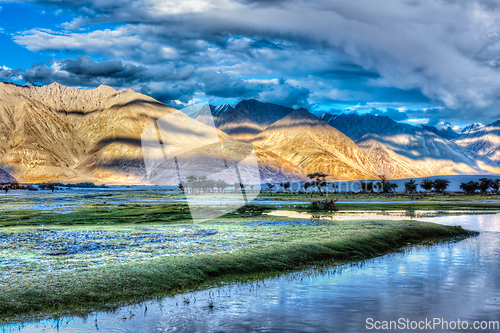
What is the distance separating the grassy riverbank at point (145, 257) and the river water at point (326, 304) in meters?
1.68

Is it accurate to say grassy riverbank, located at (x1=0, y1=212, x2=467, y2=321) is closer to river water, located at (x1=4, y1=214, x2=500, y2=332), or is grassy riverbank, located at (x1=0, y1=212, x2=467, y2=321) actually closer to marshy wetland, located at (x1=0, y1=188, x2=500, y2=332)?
marshy wetland, located at (x1=0, y1=188, x2=500, y2=332)

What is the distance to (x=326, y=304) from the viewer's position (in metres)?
21.9

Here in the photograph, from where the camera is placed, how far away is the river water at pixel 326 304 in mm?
18516

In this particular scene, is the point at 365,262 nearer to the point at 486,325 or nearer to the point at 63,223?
the point at 486,325

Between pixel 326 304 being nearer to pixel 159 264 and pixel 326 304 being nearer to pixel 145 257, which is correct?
pixel 159 264

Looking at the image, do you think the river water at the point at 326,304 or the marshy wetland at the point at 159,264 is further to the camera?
the marshy wetland at the point at 159,264

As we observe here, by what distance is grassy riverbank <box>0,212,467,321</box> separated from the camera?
20.7 m

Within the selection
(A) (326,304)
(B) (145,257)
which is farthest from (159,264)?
(A) (326,304)

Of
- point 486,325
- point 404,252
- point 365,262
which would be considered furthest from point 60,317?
point 404,252

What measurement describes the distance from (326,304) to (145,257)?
45.2 feet

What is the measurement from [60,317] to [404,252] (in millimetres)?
30623

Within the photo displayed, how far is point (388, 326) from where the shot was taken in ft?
62.8

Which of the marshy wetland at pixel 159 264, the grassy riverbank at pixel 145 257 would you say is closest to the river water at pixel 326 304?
the marshy wetland at pixel 159 264

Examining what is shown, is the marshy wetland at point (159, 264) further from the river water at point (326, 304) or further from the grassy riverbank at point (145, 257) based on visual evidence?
the river water at point (326, 304)
